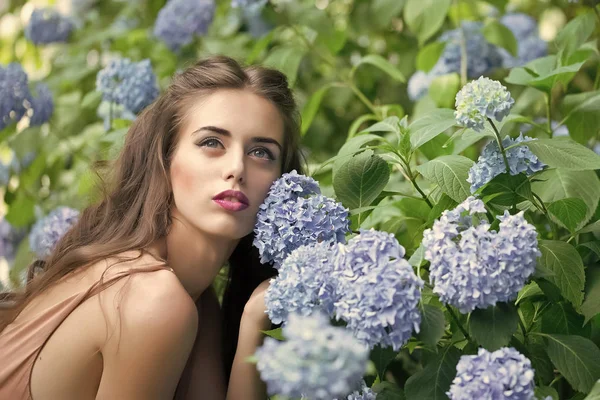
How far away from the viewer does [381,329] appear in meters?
1.27

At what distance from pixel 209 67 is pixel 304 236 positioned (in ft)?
1.94

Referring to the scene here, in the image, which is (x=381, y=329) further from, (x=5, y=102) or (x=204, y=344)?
(x=5, y=102)

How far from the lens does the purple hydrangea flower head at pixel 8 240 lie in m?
3.32

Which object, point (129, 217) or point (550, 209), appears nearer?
point (550, 209)

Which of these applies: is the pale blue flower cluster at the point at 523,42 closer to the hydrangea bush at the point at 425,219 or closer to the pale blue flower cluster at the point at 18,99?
the hydrangea bush at the point at 425,219

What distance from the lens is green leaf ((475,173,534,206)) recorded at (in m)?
1.57

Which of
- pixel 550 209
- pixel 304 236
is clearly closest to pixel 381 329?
pixel 304 236

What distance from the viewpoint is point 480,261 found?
51.1 inches

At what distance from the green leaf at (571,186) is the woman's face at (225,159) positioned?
0.59 meters

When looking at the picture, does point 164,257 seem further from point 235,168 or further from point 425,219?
point 425,219

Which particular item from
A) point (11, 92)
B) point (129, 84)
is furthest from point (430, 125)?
point (11, 92)

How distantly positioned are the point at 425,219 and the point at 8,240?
205 cm

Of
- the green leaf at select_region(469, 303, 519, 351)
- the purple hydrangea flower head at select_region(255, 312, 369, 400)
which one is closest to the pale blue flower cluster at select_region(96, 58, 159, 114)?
the green leaf at select_region(469, 303, 519, 351)

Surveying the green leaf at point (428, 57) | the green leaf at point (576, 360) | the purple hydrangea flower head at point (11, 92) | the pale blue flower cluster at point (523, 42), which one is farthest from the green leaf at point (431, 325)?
the pale blue flower cluster at point (523, 42)
